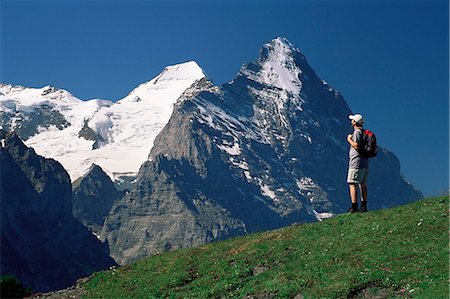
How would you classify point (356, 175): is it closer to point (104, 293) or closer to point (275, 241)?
point (275, 241)

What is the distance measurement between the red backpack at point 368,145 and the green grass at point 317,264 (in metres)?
2.83

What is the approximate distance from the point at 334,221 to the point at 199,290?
7958mm

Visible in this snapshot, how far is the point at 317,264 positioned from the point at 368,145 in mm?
6786

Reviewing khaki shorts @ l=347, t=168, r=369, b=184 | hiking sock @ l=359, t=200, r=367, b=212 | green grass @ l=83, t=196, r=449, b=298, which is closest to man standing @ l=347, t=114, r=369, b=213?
khaki shorts @ l=347, t=168, r=369, b=184

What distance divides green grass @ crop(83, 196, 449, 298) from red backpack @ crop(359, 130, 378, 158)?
9.27ft

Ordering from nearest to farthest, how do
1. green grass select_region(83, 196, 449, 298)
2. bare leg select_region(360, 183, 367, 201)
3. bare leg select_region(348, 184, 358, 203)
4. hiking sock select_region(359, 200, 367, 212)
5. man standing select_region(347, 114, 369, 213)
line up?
green grass select_region(83, 196, 449, 298), man standing select_region(347, 114, 369, 213), bare leg select_region(348, 184, 358, 203), bare leg select_region(360, 183, 367, 201), hiking sock select_region(359, 200, 367, 212)

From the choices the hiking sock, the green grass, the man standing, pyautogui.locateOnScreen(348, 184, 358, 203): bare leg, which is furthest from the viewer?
the hiking sock

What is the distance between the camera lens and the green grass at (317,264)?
837 inches

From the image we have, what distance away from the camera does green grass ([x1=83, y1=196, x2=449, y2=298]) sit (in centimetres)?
2127

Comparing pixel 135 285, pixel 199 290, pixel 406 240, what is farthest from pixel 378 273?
pixel 135 285

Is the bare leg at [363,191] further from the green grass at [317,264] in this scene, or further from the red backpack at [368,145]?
the red backpack at [368,145]

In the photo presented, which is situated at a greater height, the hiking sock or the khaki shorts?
the khaki shorts

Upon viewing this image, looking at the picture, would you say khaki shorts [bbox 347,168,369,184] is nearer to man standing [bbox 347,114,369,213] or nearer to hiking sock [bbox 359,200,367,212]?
man standing [bbox 347,114,369,213]

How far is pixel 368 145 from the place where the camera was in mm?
28188
